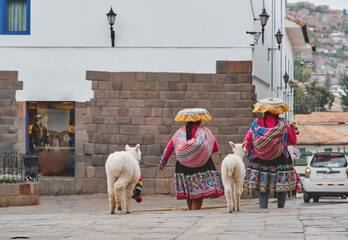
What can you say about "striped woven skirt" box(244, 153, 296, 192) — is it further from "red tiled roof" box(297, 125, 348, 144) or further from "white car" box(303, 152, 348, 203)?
"red tiled roof" box(297, 125, 348, 144)

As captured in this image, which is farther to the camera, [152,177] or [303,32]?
[303,32]

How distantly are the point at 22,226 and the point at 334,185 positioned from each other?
12.9 metres

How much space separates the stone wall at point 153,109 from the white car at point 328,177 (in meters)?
4.23

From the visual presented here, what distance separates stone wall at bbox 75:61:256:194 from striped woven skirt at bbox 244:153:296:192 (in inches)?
204

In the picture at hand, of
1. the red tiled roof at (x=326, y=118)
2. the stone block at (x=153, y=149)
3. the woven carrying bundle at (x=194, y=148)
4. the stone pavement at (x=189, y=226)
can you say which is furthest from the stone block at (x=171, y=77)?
the red tiled roof at (x=326, y=118)

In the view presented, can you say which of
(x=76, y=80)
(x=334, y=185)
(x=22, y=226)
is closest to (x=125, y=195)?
(x=22, y=226)

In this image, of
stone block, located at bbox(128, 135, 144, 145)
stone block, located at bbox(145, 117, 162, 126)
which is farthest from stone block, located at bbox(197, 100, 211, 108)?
stone block, located at bbox(128, 135, 144, 145)

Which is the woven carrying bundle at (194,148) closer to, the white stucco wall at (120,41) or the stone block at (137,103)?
the stone block at (137,103)

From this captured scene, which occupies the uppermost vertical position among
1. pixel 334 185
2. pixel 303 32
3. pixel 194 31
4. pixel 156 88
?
pixel 303 32

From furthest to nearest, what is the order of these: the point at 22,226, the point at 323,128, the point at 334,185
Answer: the point at 323,128 < the point at 334,185 < the point at 22,226

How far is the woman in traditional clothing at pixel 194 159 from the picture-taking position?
13.3 m

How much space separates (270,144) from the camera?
13.2 metres

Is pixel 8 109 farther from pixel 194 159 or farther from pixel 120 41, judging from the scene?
pixel 194 159

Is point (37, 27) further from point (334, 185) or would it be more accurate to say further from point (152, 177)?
point (334, 185)
